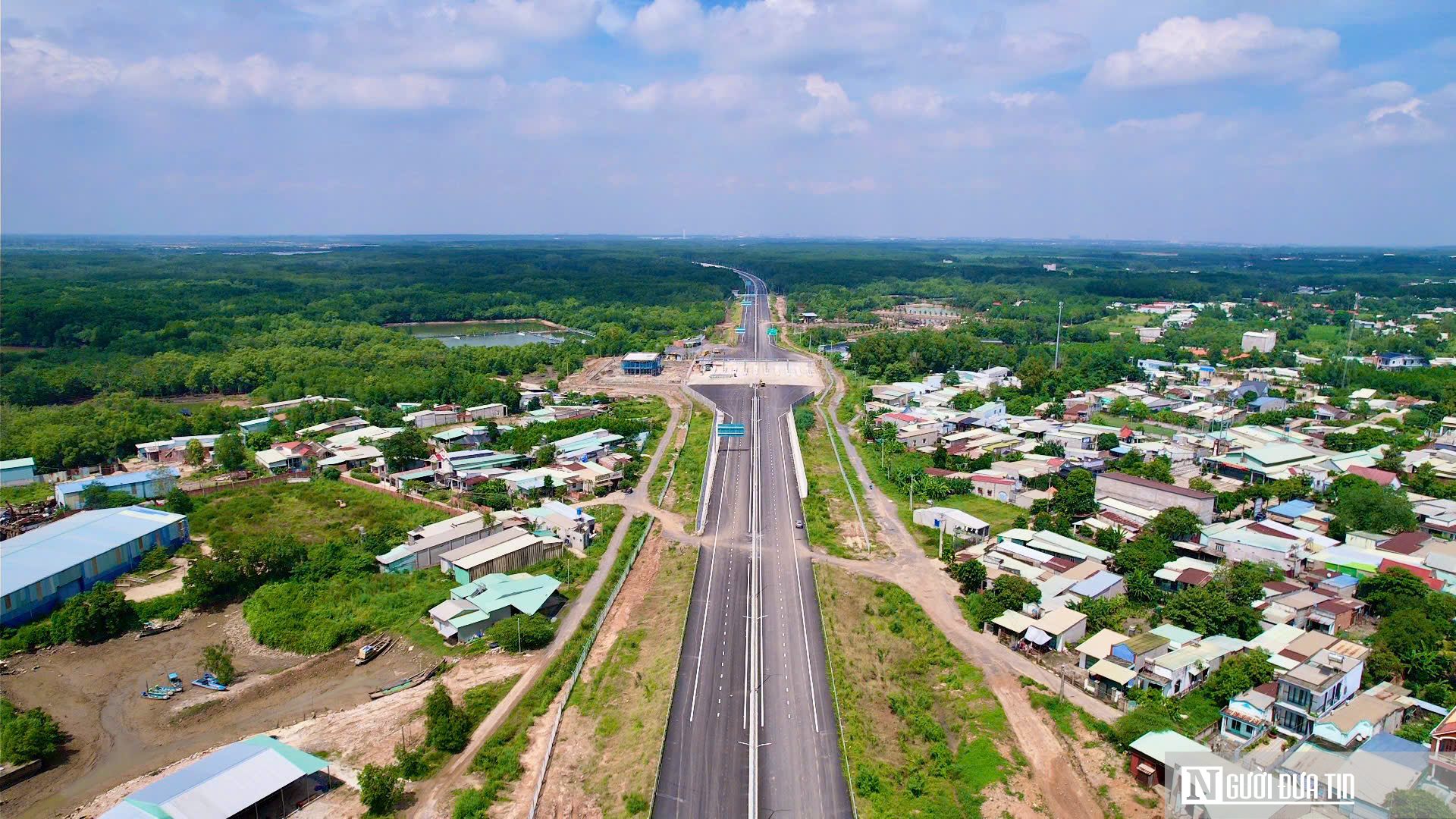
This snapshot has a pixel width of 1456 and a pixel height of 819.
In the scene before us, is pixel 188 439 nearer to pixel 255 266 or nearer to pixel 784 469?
pixel 784 469

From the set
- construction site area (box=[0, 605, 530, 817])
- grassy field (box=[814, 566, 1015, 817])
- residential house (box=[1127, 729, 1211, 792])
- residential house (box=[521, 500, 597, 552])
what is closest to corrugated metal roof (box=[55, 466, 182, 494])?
construction site area (box=[0, 605, 530, 817])

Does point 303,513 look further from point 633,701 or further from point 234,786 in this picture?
point 633,701

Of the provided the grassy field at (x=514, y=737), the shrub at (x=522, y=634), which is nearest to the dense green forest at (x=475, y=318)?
the shrub at (x=522, y=634)

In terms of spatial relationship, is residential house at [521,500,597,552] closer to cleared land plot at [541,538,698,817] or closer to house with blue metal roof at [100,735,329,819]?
cleared land plot at [541,538,698,817]

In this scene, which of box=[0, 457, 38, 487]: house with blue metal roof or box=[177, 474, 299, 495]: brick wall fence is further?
box=[0, 457, 38, 487]: house with blue metal roof

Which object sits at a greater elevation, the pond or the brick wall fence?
the pond

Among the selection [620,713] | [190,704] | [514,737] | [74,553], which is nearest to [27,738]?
[190,704]
